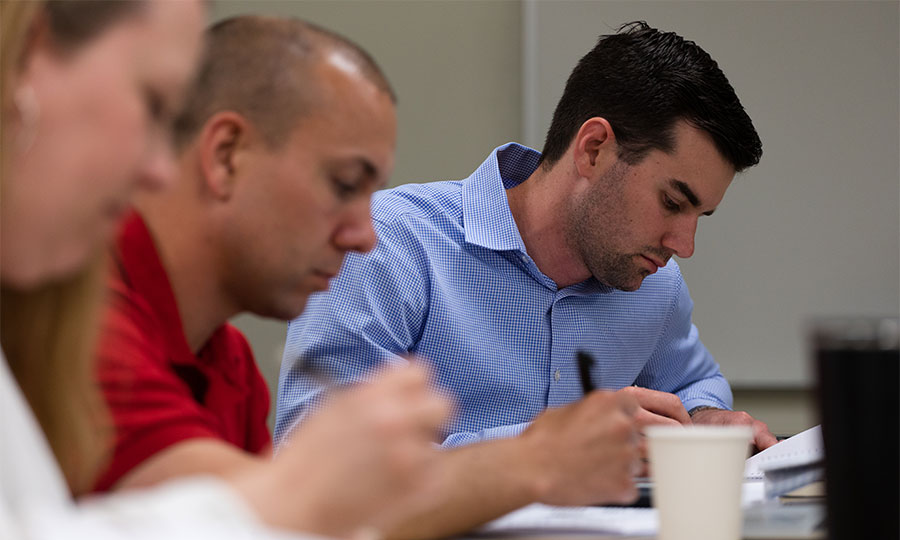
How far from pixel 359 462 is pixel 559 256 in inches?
55.1

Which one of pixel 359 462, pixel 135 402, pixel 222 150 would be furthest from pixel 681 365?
pixel 359 462

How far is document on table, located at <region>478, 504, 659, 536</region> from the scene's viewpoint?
1.06m

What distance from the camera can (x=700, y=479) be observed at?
0.93 meters

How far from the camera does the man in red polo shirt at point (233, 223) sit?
3.01ft

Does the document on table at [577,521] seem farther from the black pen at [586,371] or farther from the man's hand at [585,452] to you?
the black pen at [586,371]

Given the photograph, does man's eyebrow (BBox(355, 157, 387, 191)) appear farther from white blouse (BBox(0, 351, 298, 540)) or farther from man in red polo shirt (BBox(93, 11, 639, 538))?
white blouse (BBox(0, 351, 298, 540))

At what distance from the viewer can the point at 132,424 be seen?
2.90 feet

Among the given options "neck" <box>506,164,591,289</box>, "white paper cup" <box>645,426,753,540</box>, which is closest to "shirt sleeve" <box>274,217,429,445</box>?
"neck" <box>506,164,591,289</box>

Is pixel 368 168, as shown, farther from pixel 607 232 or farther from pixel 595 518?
pixel 607 232

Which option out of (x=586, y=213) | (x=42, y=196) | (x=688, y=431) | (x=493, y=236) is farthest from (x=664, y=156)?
(x=42, y=196)

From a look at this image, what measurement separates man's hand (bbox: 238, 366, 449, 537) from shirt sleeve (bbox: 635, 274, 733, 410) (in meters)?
1.57

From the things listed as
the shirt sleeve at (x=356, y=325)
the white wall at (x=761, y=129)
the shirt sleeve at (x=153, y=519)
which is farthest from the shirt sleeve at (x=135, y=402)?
the white wall at (x=761, y=129)

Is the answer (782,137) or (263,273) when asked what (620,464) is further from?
(782,137)

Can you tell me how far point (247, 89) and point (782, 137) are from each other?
2373 millimetres
